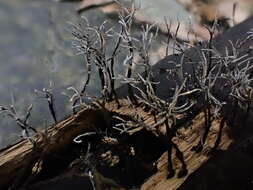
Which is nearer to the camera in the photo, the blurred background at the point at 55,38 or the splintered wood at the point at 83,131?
the splintered wood at the point at 83,131

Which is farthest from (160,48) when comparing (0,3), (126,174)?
(126,174)

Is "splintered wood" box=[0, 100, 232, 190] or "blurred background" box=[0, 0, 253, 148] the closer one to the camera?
"splintered wood" box=[0, 100, 232, 190]

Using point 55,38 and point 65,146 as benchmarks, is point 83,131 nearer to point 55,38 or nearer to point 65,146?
point 65,146

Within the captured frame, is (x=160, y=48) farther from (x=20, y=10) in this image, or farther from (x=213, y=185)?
(x=213, y=185)

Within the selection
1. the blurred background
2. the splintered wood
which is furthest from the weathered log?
the blurred background

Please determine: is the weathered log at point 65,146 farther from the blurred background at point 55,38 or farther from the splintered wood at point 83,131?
the blurred background at point 55,38

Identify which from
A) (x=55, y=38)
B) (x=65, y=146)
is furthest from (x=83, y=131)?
(x=55, y=38)

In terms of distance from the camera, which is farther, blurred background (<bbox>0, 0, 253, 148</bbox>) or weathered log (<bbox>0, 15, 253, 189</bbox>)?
blurred background (<bbox>0, 0, 253, 148</bbox>)

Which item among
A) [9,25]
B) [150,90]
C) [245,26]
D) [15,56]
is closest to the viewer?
[150,90]

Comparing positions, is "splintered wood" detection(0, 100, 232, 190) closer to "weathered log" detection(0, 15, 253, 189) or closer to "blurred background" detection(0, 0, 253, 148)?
"weathered log" detection(0, 15, 253, 189)

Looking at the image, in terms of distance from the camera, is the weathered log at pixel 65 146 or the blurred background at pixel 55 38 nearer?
the weathered log at pixel 65 146

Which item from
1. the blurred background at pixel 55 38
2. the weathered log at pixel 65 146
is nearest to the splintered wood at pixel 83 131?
the weathered log at pixel 65 146
